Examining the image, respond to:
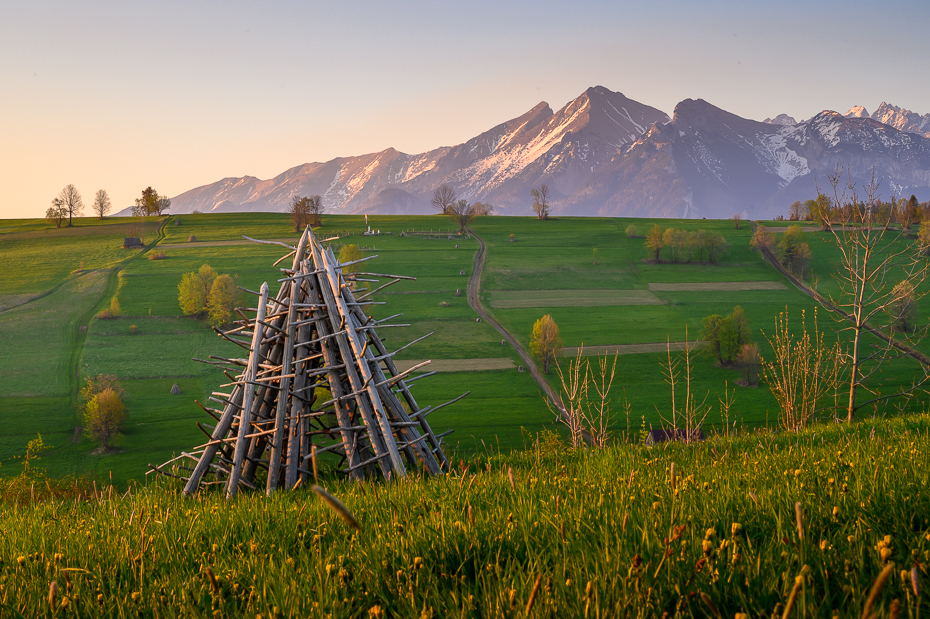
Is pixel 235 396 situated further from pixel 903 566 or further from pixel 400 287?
pixel 400 287

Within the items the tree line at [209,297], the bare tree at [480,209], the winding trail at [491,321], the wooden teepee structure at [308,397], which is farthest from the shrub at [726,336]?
the bare tree at [480,209]

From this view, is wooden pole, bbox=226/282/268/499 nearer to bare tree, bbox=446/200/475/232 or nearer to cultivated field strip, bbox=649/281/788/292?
cultivated field strip, bbox=649/281/788/292

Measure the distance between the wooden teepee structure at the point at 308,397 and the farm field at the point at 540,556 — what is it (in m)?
3.96

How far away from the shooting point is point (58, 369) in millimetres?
63219

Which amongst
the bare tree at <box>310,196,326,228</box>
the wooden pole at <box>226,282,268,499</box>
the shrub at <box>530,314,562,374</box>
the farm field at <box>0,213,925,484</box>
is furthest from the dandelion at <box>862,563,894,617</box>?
the bare tree at <box>310,196,326,228</box>

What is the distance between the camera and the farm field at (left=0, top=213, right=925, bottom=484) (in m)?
54.7

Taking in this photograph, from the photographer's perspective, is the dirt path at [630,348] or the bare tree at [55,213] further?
the bare tree at [55,213]

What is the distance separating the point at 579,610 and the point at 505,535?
34.9 inches

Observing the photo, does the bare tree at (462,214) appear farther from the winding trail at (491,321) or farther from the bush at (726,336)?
the bush at (726,336)

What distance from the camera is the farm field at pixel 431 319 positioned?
54.7 metres

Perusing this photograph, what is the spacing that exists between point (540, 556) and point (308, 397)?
7.25 metres

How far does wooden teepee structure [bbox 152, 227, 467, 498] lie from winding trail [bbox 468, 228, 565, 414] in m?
39.6

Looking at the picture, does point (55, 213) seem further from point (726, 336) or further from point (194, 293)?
point (726, 336)

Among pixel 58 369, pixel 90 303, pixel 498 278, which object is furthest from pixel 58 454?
pixel 498 278
